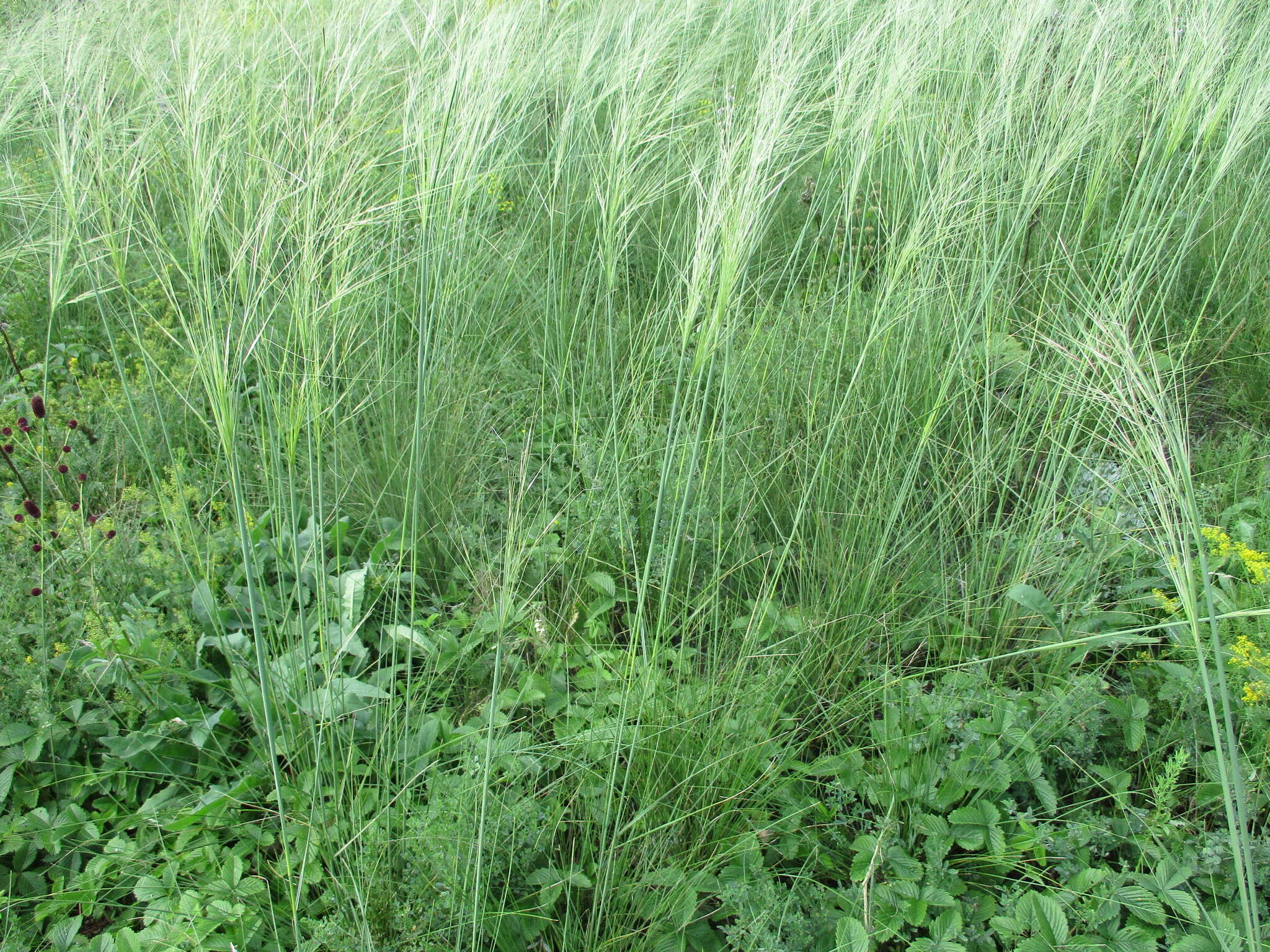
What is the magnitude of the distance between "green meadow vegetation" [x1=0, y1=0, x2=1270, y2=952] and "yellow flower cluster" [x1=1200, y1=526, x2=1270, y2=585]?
0.01 meters

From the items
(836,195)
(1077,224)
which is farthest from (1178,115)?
(836,195)

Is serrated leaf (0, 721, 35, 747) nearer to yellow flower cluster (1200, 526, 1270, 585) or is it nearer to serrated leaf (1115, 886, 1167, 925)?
serrated leaf (1115, 886, 1167, 925)

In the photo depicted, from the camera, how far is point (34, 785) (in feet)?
5.04

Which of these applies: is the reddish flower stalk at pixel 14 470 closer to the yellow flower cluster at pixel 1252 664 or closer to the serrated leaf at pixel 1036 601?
the serrated leaf at pixel 1036 601

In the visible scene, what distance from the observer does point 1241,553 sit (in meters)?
1.67

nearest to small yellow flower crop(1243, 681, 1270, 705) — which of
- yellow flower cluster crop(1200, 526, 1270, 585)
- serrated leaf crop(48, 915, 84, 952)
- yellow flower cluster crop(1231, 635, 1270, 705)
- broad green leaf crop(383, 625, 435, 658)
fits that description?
yellow flower cluster crop(1231, 635, 1270, 705)

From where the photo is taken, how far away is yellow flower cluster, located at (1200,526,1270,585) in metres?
1.62

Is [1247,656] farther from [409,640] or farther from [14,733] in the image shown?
[14,733]

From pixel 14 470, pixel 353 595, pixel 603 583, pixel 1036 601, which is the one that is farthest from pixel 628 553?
pixel 14 470

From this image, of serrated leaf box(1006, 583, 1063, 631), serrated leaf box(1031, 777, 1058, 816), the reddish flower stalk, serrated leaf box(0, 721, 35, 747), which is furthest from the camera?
the reddish flower stalk

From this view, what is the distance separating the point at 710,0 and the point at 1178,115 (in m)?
2.45

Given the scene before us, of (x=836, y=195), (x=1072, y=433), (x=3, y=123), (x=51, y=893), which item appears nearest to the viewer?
(x=51, y=893)

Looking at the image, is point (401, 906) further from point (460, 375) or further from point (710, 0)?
point (710, 0)

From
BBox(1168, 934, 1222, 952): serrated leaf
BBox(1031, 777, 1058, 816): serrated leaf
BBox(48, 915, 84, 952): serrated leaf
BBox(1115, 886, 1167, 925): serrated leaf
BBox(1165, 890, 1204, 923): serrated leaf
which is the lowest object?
BBox(48, 915, 84, 952): serrated leaf
